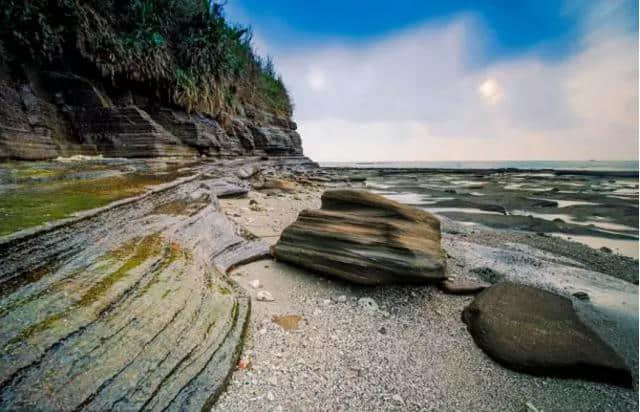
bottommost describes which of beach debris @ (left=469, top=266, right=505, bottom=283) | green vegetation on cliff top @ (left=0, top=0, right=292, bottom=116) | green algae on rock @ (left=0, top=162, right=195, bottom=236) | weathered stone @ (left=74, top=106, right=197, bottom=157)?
beach debris @ (left=469, top=266, right=505, bottom=283)

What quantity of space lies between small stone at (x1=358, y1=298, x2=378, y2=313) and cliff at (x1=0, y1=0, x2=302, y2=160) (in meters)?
7.26

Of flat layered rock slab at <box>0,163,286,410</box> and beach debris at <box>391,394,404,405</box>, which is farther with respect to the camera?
beach debris at <box>391,394,404,405</box>

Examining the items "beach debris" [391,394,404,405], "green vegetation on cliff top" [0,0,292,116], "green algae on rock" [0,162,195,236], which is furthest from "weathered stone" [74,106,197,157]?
"beach debris" [391,394,404,405]

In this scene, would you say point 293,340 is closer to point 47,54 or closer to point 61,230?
point 61,230

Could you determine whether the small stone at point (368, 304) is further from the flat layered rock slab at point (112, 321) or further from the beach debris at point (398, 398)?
the flat layered rock slab at point (112, 321)

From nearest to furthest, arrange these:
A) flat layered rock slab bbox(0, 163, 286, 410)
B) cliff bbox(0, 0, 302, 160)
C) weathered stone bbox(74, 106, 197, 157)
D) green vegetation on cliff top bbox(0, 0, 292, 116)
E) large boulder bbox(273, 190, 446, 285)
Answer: flat layered rock slab bbox(0, 163, 286, 410), large boulder bbox(273, 190, 446, 285), cliff bbox(0, 0, 302, 160), green vegetation on cliff top bbox(0, 0, 292, 116), weathered stone bbox(74, 106, 197, 157)

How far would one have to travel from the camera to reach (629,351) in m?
2.08

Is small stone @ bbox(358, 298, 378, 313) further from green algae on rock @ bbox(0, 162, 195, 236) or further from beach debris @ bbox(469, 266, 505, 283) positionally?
green algae on rock @ bbox(0, 162, 195, 236)

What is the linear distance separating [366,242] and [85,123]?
965 centimetres

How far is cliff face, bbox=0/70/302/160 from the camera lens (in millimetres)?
6375

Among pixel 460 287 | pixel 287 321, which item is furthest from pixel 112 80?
pixel 460 287

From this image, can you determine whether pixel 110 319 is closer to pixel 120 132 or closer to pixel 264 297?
pixel 264 297

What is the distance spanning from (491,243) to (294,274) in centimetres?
356

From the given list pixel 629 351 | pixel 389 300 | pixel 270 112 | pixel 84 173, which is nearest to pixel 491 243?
pixel 629 351
